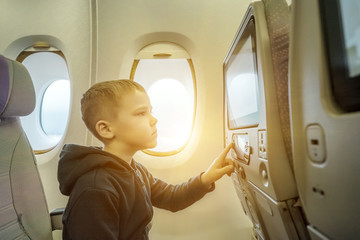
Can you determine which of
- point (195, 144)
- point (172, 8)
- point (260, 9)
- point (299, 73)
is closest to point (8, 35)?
point (172, 8)

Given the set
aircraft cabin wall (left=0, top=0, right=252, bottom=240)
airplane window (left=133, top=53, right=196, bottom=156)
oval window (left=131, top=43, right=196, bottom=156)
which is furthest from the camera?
airplane window (left=133, top=53, right=196, bottom=156)

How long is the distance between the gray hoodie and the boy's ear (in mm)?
141

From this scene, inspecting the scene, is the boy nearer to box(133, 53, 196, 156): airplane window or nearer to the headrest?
the headrest

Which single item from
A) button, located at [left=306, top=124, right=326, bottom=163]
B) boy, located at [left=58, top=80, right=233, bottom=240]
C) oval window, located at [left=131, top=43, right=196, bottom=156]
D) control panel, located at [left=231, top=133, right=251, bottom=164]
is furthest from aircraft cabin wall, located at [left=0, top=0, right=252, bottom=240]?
button, located at [left=306, top=124, right=326, bottom=163]

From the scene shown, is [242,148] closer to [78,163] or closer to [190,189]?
[190,189]

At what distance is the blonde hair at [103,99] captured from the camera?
4.00 ft

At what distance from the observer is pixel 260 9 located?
79 centimetres

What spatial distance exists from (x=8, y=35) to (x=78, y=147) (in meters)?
1.83

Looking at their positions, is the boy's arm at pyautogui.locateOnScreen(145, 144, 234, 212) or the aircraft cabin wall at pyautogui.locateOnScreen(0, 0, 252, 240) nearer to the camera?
the boy's arm at pyautogui.locateOnScreen(145, 144, 234, 212)

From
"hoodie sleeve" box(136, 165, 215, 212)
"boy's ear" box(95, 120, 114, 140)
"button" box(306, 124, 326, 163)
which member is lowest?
"hoodie sleeve" box(136, 165, 215, 212)

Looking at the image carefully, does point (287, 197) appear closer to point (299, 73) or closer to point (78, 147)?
point (299, 73)

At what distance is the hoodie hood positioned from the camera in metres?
1.04

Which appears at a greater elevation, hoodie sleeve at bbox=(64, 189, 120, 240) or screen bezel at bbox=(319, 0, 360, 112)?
screen bezel at bbox=(319, 0, 360, 112)

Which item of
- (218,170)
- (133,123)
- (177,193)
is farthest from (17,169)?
(218,170)
